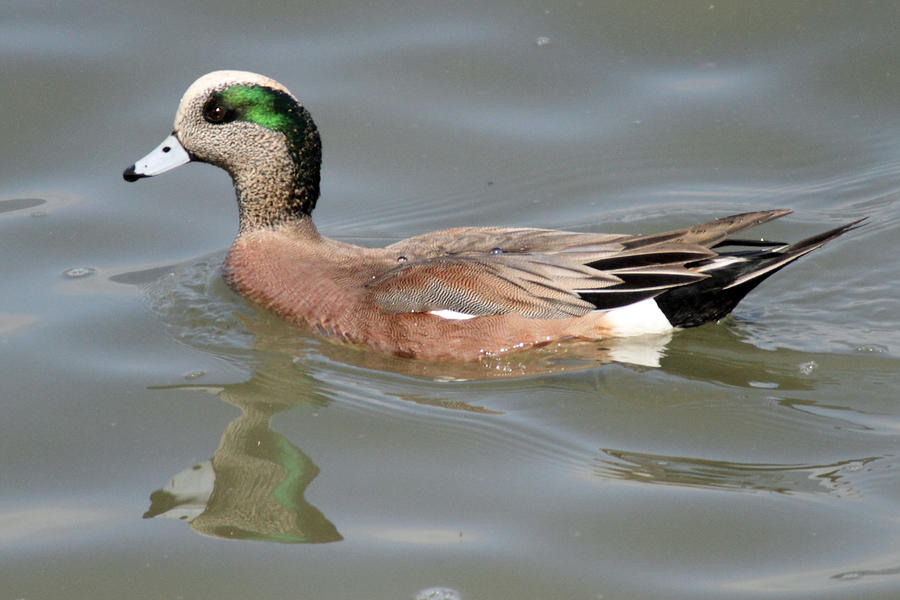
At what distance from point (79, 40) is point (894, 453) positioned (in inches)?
233

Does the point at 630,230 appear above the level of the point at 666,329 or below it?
above

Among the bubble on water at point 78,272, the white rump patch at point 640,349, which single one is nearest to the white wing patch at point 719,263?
the white rump patch at point 640,349

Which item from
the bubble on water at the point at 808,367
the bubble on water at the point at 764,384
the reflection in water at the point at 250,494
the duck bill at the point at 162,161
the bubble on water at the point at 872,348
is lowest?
the reflection in water at the point at 250,494

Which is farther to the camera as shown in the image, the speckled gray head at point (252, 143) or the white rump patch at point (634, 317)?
the speckled gray head at point (252, 143)

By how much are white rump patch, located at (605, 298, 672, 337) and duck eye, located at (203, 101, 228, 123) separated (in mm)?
2060

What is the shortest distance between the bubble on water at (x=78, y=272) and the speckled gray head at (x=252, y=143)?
2.15 ft

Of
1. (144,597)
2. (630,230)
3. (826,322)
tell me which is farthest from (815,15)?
(144,597)

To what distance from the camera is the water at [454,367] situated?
13.4 feet

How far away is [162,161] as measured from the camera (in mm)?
5965

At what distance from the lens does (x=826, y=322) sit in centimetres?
566

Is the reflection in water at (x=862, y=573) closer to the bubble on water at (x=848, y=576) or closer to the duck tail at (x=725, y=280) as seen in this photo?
the bubble on water at (x=848, y=576)

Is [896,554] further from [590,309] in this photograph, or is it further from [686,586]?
[590,309]

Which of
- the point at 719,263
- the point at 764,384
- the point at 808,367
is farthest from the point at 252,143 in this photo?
the point at 808,367

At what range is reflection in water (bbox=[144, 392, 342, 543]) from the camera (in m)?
4.22
